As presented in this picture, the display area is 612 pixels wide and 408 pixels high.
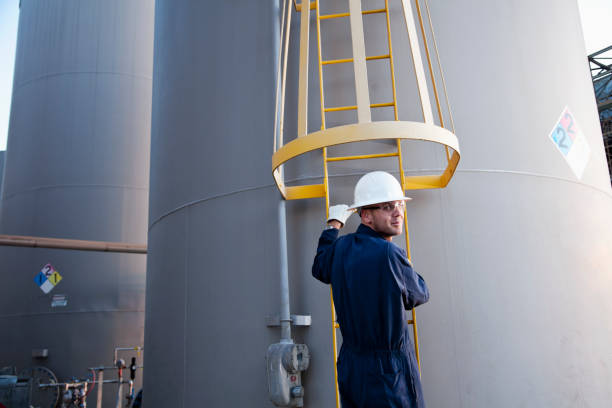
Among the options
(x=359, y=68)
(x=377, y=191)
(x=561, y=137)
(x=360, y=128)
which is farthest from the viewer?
(x=561, y=137)

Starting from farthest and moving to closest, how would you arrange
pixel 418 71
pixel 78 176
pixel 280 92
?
pixel 78 176
pixel 280 92
pixel 418 71

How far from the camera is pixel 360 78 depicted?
353cm

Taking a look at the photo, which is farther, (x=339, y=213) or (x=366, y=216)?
(x=339, y=213)

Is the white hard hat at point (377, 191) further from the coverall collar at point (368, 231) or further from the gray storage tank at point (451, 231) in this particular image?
the gray storage tank at point (451, 231)

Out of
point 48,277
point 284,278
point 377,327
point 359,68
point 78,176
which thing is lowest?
point 377,327

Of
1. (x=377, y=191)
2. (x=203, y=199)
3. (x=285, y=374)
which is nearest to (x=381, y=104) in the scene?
(x=377, y=191)

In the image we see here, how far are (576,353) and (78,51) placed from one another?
38.2 feet

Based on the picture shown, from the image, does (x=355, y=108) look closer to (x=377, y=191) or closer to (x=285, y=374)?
(x=377, y=191)

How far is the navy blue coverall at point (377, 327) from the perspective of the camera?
2596 millimetres

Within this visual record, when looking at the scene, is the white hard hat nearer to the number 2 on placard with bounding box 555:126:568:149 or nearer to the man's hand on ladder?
the man's hand on ladder

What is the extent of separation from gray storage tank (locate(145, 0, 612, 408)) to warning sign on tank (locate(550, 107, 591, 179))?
3.0 inches

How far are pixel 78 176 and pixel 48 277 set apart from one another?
2.16m

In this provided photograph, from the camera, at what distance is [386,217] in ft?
9.62

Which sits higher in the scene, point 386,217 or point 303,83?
point 303,83
